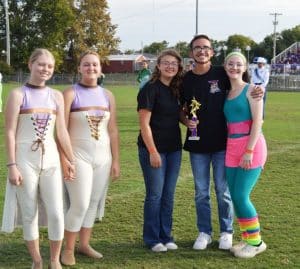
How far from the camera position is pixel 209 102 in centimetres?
508

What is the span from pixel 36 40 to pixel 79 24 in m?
7.43

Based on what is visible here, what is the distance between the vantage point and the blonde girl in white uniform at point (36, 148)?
13.9ft

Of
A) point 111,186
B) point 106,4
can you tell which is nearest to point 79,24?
point 106,4

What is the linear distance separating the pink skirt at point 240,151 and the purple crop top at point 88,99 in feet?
4.06

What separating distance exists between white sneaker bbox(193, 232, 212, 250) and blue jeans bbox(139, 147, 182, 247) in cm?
27

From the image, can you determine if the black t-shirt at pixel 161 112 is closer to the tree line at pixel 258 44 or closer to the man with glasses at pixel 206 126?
the man with glasses at pixel 206 126

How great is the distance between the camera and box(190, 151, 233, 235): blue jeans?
5250 mm

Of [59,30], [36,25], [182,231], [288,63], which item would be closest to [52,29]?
[59,30]

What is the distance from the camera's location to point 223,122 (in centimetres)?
514

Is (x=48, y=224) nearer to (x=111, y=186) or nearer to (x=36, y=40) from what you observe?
(x=111, y=186)

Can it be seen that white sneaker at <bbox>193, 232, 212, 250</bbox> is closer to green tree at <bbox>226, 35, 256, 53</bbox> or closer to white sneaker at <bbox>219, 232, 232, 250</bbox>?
white sneaker at <bbox>219, 232, 232, 250</bbox>

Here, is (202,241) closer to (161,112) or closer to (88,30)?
(161,112)

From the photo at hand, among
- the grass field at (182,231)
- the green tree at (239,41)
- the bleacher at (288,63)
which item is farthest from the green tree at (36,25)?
the grass field at (182,231)

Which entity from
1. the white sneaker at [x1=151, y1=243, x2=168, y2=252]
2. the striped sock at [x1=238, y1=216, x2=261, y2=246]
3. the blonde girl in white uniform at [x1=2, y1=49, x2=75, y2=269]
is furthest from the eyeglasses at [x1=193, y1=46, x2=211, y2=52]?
the white sneaker at [x1=151, y1=243, x2=168, y2=252]
